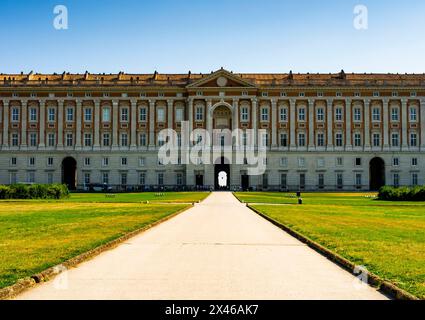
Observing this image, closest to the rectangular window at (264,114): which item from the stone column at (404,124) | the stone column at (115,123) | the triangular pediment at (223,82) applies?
the triangular pediment at (223,82)

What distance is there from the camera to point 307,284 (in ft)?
33.4

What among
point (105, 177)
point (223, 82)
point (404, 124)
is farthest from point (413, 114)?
point (105, 177)

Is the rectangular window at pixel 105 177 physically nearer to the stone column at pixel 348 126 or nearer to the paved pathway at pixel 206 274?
the stone column at pixel 348 126

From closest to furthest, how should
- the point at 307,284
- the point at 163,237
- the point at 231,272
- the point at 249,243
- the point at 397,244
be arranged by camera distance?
the point at 307,284 < the point at 231,272 < the point at 397,244 < the point at 249,243 < the point at 163,237

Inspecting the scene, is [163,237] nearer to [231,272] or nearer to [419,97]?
[231,272]

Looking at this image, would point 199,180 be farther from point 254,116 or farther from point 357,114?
point 357,114

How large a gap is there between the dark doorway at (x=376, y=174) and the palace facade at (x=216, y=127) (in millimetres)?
623

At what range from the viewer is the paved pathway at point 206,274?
9.23 m

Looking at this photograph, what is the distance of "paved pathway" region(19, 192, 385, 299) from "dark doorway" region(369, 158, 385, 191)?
7525 centimetres

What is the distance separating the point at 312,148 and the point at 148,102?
27546mm

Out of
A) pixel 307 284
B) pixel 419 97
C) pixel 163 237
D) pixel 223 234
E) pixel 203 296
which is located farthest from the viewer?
pixel 419 97

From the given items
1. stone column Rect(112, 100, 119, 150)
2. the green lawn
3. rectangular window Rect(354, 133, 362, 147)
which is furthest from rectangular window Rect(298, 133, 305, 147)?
the green lawn

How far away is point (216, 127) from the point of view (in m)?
88.9
